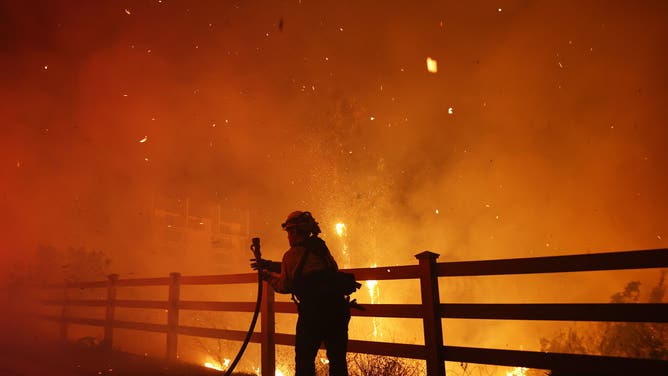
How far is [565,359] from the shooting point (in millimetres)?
3279

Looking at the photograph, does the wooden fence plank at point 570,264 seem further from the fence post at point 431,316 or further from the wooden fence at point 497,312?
the fence post at point 431,316

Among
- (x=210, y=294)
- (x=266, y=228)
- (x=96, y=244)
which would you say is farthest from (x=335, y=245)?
(x=96, y=244)

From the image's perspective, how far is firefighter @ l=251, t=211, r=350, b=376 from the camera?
129 inches

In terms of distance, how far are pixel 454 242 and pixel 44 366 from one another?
4853 centimetres

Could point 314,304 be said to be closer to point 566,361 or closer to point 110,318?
point 566,361

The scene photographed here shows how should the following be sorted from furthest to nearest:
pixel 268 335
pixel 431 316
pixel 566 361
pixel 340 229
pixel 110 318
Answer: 1. pixel 340 229
2. pixel 110 318
3. pixel 268 335
4. pixel 431 316
5. pixel 566 361

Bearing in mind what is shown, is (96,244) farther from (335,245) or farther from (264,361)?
(335,245)

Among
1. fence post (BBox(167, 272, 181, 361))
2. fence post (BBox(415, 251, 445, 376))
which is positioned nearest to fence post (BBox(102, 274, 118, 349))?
fence post (BBox(167, 272, 181, 361))

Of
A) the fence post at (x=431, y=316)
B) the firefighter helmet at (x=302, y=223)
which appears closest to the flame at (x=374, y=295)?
the fence post at (x=431, y=316)

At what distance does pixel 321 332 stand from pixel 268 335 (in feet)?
6.78

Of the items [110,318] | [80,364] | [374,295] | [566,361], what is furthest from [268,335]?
[374,295]

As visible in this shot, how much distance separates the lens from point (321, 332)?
129 inches

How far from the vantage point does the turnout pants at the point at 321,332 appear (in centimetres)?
326

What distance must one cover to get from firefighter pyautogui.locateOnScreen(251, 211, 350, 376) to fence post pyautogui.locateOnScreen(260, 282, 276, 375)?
5.97 feet
